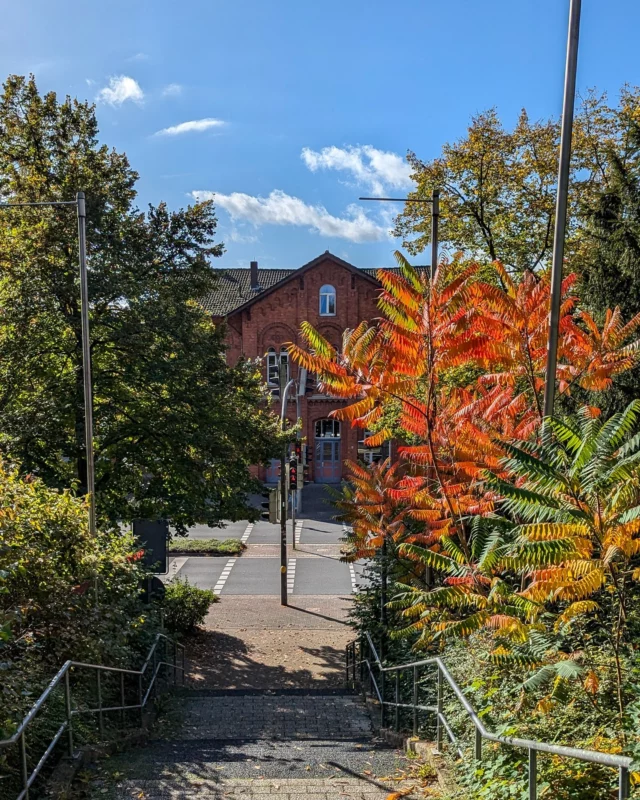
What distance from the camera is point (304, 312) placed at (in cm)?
4128

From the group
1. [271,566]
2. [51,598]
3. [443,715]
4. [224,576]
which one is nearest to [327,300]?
[271,566]

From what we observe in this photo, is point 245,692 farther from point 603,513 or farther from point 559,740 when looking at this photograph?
point 603,513

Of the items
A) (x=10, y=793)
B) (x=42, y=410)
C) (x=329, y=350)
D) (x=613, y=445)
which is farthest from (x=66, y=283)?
(x=613, y=445)

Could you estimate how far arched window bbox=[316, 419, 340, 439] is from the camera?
4284cm

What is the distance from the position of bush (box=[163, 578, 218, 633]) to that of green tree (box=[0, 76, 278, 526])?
9.67 feet

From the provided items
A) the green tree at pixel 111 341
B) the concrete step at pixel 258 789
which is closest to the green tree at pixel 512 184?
the green tree at pixel 111 341

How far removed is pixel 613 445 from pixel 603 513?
479 mm

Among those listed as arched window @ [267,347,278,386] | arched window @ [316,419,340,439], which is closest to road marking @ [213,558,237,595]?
arched window @ [267,347,278,386]

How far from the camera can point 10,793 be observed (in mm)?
5188

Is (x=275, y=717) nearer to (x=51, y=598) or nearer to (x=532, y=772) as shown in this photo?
(x=51, y=598)

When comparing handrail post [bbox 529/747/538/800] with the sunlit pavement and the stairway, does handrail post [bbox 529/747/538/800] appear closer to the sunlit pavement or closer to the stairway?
the stairway

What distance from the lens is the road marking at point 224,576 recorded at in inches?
903

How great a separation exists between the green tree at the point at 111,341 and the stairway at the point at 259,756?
496cm

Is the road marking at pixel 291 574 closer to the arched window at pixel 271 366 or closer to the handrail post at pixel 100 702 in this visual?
the handrail post at pixel 100 702
